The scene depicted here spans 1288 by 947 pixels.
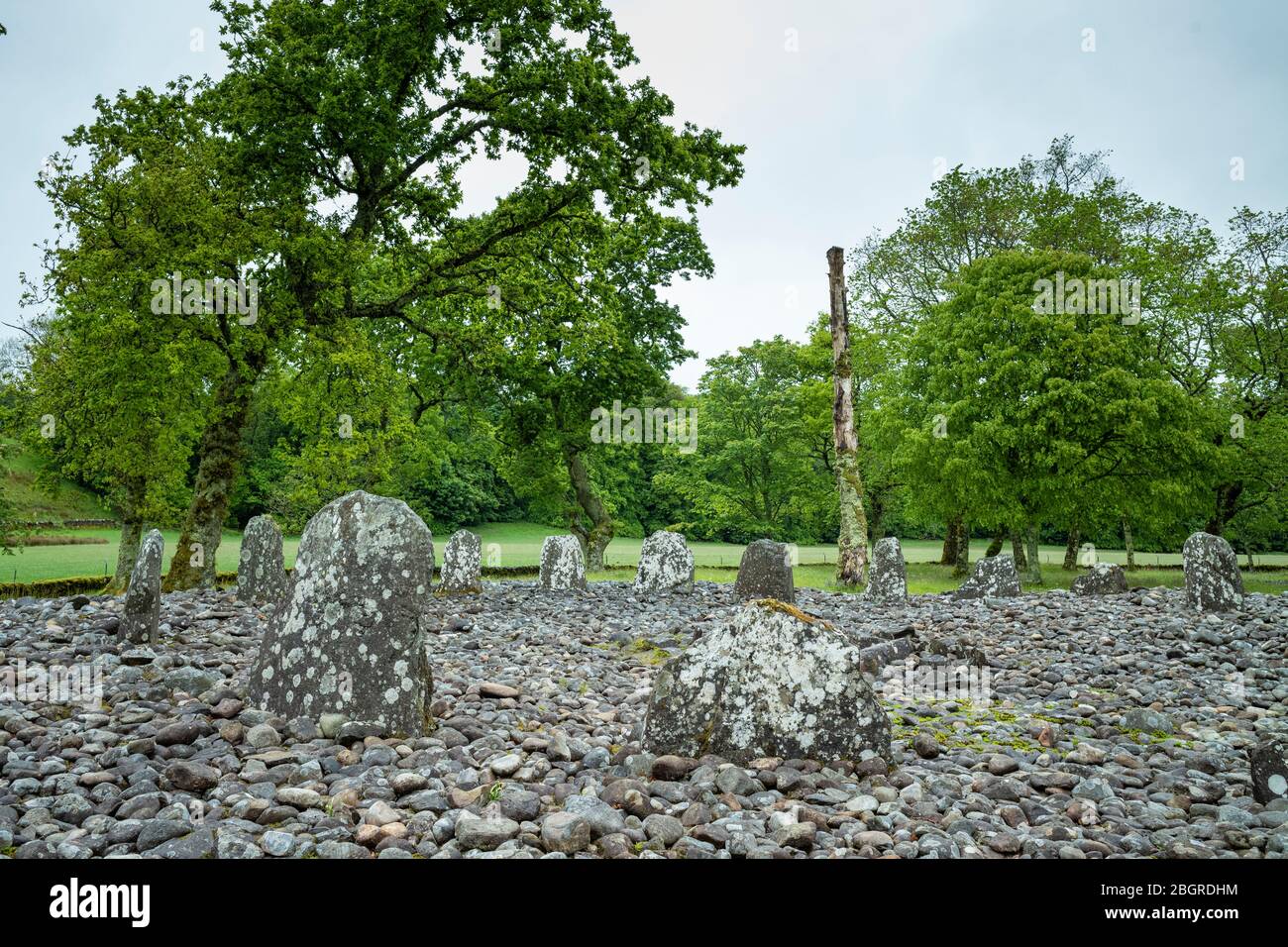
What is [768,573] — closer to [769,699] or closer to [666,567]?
[666,567]

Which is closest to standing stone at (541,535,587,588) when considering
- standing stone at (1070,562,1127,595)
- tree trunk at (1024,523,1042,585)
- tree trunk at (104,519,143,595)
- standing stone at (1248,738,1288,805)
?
tree trunk at (104,519,143,595)

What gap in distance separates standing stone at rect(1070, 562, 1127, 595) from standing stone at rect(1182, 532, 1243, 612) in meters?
3.41

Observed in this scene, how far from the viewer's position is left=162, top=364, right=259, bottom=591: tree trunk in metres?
15.3

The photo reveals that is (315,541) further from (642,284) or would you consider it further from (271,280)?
(642,284)

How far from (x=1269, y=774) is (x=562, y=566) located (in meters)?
15.4

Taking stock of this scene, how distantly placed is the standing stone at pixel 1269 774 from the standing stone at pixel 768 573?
33.4ft

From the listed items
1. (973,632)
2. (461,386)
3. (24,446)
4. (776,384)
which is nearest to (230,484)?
(24,446)

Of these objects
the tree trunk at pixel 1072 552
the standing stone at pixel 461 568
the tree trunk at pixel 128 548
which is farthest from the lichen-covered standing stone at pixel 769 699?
the tree trunk at pixel 1072 552

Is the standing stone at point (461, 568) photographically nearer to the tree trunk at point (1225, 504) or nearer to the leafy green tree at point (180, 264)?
the leafy green tree at point (180, 264)

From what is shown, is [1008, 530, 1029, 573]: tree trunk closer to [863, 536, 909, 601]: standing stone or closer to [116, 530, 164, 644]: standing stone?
[863, 536, 909, 601]: standing stone

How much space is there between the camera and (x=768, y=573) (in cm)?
1535

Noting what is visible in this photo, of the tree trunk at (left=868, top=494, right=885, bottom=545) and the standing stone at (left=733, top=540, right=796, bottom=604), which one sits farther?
the tree trunk at (left=868, top=494, right=885, bottom=545)

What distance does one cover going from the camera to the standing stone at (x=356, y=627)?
19.6ft

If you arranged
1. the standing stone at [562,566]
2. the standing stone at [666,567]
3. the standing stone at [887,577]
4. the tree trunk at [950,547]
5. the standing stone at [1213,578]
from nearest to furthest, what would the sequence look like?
the standing stone at [1213,578] → the standing stone at [887,577] → the standing stone at [666,567] → the standing stone at [562,566] → the tree trunk at [950,547]
